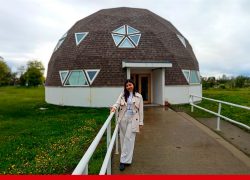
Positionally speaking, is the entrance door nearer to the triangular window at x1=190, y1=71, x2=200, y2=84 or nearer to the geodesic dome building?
the geodesic dome building

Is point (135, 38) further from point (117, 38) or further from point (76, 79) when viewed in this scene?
point (76, 79)

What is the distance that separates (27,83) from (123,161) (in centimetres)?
8408

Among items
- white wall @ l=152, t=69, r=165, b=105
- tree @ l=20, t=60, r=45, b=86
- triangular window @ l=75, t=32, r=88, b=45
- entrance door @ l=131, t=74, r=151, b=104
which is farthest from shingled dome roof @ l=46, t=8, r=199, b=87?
tree @ l=20, t=60, r=45, b=86

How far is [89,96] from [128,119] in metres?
14.9

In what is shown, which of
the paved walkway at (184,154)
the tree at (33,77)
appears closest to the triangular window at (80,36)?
the paved walkway at (184,154)

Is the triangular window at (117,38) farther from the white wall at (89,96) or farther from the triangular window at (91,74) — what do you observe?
the white wall at (89,96)

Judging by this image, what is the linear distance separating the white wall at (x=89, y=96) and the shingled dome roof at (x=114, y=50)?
38 cm

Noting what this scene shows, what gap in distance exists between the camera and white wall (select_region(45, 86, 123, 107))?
20.7m

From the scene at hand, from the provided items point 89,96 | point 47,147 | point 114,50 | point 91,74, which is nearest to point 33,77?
point 91,74

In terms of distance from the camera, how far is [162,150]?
775 cm

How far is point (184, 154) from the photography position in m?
7.34

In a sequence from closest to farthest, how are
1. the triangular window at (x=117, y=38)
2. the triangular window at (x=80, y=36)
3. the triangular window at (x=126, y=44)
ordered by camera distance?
1. the triangular window at (x=126, y=44)
2. the triangular window at (x=117, y=38)
3. the triangular window at (x=80, y=36)

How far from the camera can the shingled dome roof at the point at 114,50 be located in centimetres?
2091

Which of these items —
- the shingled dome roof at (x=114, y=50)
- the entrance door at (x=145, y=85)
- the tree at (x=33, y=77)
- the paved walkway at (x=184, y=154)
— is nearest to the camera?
the paved walkway at (x=184, y=154)
